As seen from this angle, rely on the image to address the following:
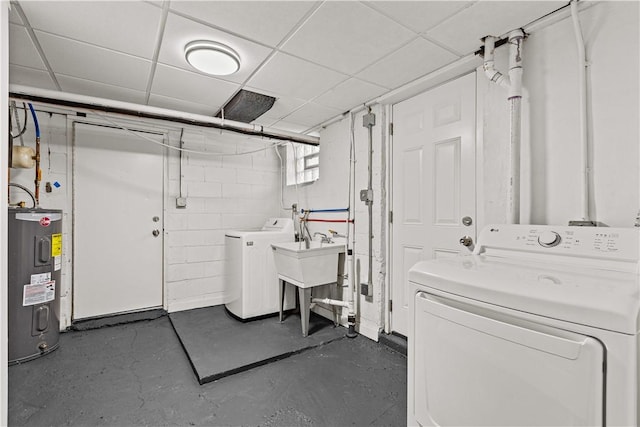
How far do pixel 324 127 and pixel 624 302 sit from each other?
2860 mm

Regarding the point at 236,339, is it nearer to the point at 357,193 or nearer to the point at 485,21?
the point at 357,193

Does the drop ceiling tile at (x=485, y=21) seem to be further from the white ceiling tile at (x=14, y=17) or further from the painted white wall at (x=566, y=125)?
the white ceiling tile at (x=14, y=17)

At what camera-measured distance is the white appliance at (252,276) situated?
2.89 meters

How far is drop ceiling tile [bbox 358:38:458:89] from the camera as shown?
71.3 inches

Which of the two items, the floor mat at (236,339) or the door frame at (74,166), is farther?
the door frame at (74,166)

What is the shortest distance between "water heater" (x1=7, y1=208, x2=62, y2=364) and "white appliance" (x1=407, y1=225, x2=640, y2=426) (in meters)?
2.73

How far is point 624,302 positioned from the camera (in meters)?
0.75

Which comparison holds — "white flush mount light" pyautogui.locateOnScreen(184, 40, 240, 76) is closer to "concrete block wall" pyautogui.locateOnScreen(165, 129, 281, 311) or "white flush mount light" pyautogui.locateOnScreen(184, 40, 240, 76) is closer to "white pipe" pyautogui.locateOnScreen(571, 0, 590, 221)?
"concrete block wall" pyautogui.locateOnScreen(165, 129, 281, 311)

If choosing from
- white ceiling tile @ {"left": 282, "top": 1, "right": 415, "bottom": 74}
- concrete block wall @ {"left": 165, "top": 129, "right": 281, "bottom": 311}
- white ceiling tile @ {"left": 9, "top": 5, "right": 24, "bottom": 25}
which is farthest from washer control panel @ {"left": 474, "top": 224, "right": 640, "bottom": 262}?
white ceiling tile @ {"left": 9, "top": 5, "right": 24, "bottom": 25}

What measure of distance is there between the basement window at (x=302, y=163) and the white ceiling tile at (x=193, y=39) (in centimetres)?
150

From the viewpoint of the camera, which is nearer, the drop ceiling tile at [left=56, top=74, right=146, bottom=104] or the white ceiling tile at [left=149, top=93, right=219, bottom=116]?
the drop ceiling tile at [left=56, top=74, right=146, bottom=104]

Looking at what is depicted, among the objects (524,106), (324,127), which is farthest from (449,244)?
(324,127)

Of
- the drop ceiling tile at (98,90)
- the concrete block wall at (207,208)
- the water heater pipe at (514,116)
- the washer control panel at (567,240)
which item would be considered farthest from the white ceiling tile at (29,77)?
the washer control panel at (567,240)

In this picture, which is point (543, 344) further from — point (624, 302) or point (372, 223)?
point (372, 223)
